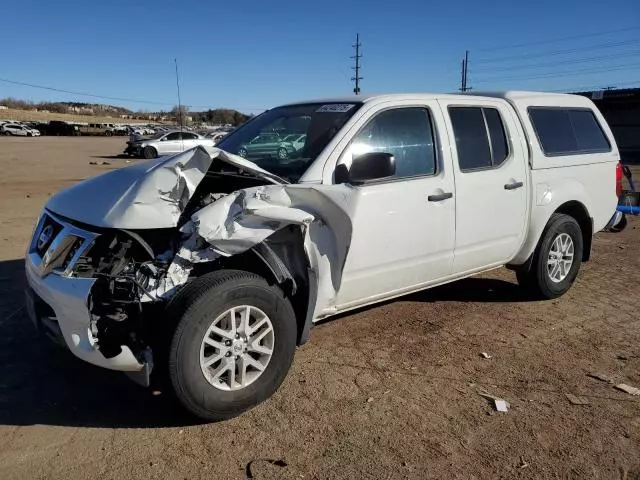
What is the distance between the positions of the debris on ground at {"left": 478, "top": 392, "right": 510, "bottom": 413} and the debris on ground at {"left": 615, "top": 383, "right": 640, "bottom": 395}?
0.87 m

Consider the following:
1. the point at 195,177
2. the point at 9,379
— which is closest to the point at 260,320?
the point at 195,177

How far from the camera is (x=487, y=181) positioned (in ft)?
15.6

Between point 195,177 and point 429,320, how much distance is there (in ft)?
8.69

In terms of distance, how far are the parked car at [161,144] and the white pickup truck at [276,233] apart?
24.8 m

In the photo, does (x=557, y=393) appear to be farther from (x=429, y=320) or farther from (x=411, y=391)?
(x=429, y=320)

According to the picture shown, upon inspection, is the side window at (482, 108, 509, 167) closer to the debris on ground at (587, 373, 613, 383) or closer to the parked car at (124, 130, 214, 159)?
the debris on ground at (587, 373, 613, 383)

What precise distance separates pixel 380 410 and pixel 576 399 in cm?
131

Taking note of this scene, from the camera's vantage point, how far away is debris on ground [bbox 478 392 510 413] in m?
3.59

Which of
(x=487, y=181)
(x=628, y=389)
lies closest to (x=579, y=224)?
(x=487, y=181)

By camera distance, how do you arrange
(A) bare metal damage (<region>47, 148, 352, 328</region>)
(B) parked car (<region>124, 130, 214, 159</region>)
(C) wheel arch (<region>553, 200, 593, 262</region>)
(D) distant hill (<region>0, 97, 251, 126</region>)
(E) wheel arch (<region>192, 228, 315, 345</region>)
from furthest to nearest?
(D) distant hill (<region>0, 97, 251, 126</region>)
(B) parked car (<region>124, 130, 214, 159</region>)
(C) wheel arch (<region>553, 200, 593, 262</region>)
(E) wheel arch (<region>192, 228, 315, 345</region>)
(A) bare metal damage (<region>47, 148, 352, 328</region>)

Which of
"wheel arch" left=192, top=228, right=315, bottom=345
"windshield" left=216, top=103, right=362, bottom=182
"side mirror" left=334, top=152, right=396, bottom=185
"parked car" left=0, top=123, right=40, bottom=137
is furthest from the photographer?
"parked car" left=0, top=123, right=40, bottom=137

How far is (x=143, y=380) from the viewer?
10.3ft

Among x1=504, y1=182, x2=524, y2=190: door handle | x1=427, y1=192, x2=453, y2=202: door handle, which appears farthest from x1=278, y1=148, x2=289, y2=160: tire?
x1=504, y1=182, x2=524, y2=190: door handle

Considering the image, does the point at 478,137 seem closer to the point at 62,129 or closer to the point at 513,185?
the point at 513,185
